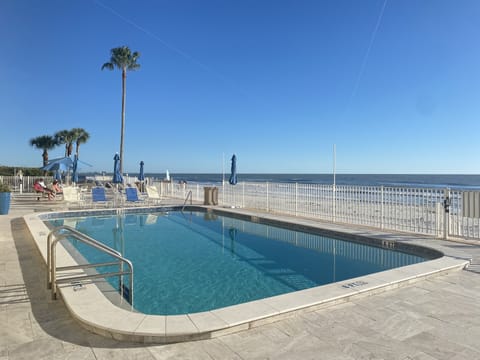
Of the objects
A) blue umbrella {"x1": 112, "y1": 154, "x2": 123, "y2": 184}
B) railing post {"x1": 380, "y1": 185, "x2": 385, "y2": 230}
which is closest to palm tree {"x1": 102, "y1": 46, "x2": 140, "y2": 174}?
blue umbrella {"x1": 112, "y1": 154, "x2": 123, "y2": 184}

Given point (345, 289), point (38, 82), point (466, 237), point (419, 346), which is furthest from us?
point (38, 82)

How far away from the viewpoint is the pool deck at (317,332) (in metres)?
2.29

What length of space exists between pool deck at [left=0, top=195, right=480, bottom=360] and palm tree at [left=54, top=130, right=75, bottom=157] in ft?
122

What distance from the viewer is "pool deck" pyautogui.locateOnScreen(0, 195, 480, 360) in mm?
2285

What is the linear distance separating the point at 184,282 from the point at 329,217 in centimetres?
561

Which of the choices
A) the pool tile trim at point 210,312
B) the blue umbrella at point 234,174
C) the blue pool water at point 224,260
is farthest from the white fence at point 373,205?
the pool tile trim at point 210,312

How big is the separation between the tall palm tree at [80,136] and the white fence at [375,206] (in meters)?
32.8

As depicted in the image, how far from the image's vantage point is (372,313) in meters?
3.01

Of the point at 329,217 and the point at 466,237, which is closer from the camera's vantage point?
the point at 466,237

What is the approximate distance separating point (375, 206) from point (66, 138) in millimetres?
38796

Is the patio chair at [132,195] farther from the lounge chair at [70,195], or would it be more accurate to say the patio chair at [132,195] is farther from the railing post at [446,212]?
the railing post at [446,212]

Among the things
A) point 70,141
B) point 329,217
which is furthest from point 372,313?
point 70,141

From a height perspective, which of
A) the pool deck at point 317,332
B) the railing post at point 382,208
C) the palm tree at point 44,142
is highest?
the palm tree at point 44,142

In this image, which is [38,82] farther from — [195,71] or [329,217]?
[329,217]
